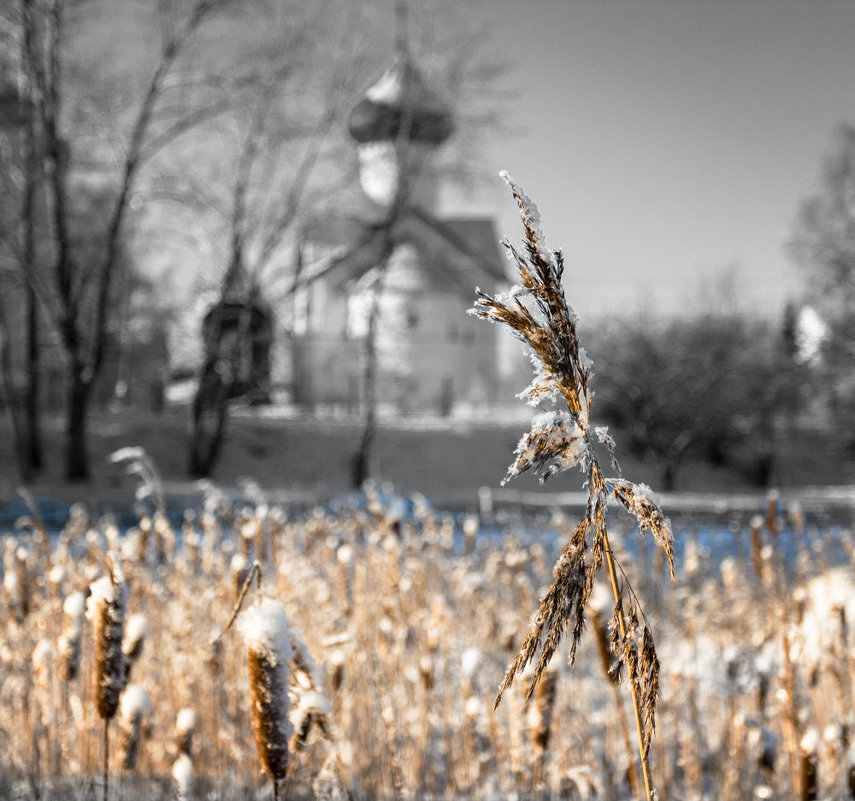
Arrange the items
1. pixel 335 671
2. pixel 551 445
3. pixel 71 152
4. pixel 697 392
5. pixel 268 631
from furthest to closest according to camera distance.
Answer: pixel 697 392 < pixel 71 152 < pixel 335 671 < pixel 268 631 < pixel 551 445

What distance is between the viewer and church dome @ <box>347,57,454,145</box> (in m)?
14.0

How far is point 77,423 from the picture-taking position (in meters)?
12.7

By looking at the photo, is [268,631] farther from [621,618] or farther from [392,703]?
[392,703]

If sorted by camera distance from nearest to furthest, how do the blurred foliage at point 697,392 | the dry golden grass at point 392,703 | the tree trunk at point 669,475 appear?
the dry golden grass at point 392,703
the tree trunk at point 669,475
the blurred foliage at point 697,392

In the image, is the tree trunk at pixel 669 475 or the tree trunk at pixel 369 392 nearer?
the tree trunk at pixel 369 392

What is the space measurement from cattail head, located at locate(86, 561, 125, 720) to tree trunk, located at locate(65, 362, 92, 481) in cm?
1206

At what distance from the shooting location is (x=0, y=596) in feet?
9.82

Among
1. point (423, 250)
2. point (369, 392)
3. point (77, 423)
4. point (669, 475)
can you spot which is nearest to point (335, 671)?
point (77, 423)

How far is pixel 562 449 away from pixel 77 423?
520 inches

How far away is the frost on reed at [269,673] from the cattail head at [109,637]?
33 centimetres

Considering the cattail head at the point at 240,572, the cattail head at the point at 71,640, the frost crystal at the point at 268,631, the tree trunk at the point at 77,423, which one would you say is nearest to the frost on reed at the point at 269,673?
the frost crystal at the point at 268,631

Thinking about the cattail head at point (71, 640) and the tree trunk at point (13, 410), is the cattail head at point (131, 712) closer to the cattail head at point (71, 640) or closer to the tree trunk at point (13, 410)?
the cattail head at point (71, 640)

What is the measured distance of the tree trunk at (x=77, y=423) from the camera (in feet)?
41.0

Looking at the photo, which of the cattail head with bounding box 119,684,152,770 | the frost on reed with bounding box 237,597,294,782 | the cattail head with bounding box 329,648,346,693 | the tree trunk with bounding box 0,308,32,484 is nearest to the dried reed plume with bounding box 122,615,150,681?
the cattail head with bounding box 119,684,152,770
